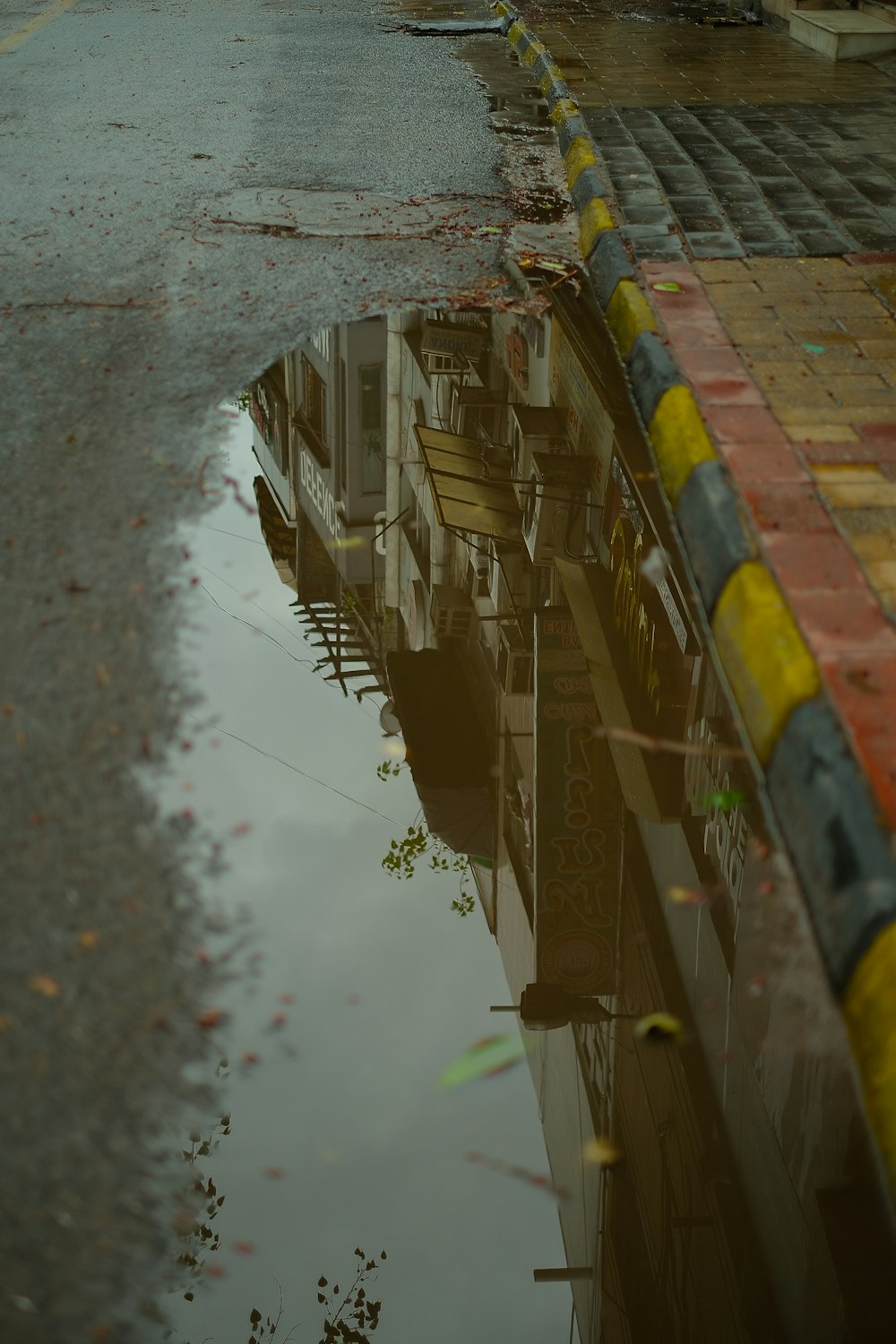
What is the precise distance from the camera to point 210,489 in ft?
16.0

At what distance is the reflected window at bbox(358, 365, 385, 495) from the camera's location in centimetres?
568

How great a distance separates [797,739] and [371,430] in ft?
11.9

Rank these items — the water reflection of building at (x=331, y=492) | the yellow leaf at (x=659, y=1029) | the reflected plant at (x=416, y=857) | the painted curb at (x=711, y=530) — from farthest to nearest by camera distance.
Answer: the water reflection of building at (x=331, y=492) → the painted curb at (x=711, y=530) → the reflected plant at (x=416, y=857) → the yellow leaf at (x=659, y=1029)

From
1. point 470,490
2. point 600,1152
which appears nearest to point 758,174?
point 470,490

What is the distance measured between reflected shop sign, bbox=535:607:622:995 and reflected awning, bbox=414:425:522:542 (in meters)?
1.12

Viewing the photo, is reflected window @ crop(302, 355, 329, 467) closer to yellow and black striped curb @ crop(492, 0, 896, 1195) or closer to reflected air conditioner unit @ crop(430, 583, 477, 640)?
reflected air conditioner unit @ crop(430, 583, 477, 640)

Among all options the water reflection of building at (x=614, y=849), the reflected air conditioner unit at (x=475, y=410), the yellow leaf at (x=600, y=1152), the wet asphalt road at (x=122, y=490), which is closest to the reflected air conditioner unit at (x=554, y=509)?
the water reflection of building at (x=614, y=849)

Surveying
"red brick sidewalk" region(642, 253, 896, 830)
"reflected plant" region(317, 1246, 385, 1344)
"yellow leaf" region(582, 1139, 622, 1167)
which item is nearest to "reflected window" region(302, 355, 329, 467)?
"red brick sidewalk" region(642, 253, 896, 830)

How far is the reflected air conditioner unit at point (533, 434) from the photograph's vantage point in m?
5.66

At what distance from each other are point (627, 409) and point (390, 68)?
8.33 meters

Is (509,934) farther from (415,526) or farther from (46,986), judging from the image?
(415,526)

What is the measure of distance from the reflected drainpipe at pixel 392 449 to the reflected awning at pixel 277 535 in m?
0.40

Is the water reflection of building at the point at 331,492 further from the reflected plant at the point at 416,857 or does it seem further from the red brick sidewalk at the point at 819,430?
the red brick sidewalk at the point at 819,430

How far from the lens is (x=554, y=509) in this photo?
5156mm
